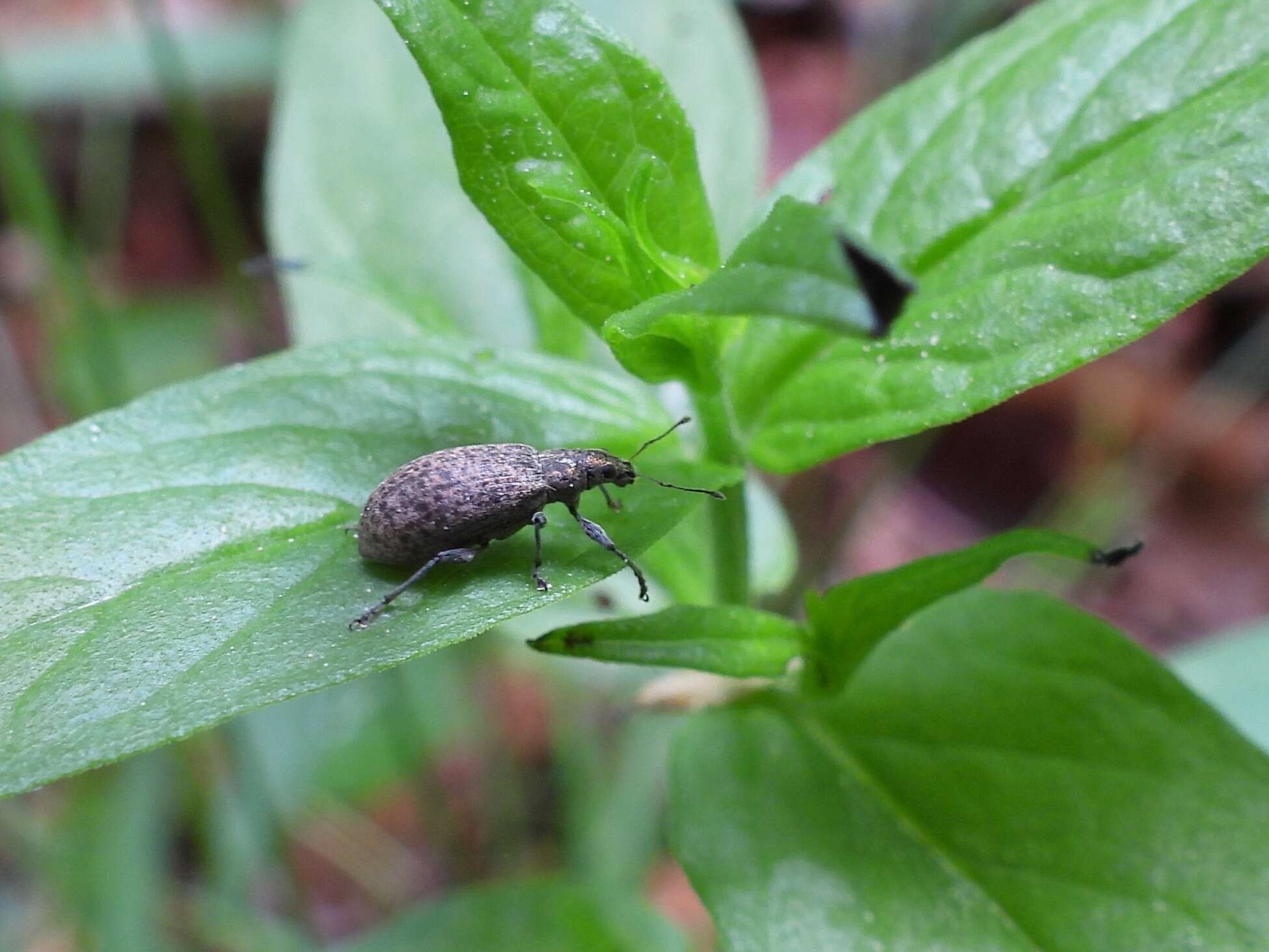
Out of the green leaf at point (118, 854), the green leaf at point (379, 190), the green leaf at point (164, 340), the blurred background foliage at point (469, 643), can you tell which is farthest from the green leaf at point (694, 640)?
the green leaf at point (164, 340)

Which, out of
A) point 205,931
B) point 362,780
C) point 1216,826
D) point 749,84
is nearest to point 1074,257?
point 1216,826

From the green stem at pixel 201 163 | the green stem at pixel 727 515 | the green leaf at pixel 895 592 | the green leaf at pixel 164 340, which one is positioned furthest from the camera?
the green leaf at pixel 164 340

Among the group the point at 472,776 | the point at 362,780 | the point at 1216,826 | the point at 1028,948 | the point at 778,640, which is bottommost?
the point at 472,776

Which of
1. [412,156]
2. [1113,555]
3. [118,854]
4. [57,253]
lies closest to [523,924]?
[1113,555]

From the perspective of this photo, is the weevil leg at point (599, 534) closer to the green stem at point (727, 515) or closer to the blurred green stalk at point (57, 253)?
the green stem at point (727, 515)

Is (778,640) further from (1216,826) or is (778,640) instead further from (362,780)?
(362,780)

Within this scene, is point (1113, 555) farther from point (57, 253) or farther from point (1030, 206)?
point (57, 253)
